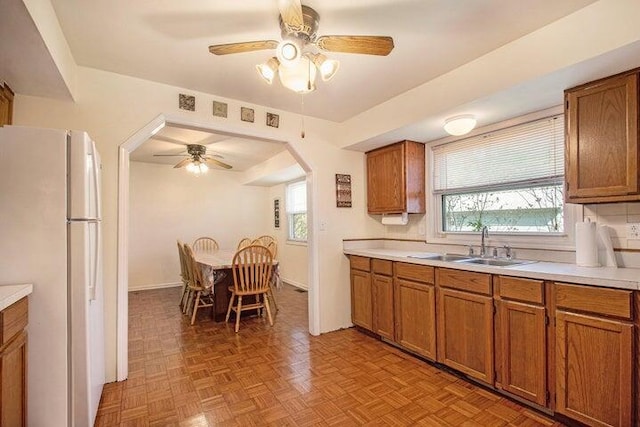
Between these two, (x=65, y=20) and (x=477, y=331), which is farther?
(x=477, y=331)

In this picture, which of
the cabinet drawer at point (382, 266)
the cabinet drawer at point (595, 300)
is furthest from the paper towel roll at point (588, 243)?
the cabinet drawer at point (382, 266)

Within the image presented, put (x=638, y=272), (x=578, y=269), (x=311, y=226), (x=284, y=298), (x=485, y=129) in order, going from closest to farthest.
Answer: (x=638, y=272) < (x=578, y=269) < (x=485, y=129) < (x=311, y=226) < (x=284, y=298)

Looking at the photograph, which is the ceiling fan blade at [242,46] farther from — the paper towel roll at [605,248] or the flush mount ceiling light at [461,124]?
the paper towel roll at [605,248]

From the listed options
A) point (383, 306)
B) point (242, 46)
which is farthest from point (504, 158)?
point (242, 46)

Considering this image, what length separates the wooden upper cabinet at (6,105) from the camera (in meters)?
1.84

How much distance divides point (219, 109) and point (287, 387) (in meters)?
2.30

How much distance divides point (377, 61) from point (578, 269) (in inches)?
71.8

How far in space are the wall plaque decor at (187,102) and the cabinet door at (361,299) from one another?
222 cm

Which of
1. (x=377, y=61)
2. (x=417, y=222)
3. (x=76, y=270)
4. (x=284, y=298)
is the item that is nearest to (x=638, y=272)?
(x=417, y=222)

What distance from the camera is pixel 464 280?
7.08ft

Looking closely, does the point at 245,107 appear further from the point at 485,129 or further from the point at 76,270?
the point at 485,129

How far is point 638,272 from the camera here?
1.67 m

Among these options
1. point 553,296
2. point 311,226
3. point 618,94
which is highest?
point 618,94

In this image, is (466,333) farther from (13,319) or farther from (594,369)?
(13,319)
